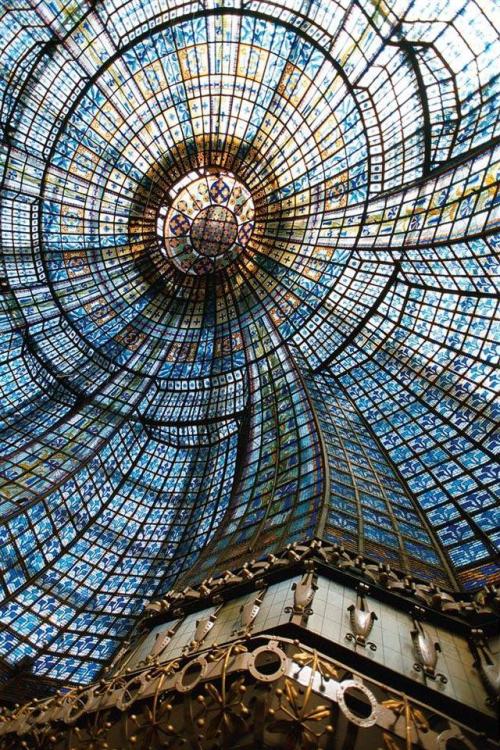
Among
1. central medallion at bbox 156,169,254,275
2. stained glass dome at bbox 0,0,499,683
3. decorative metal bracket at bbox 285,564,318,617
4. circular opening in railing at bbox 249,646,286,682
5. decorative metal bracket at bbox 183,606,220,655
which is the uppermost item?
central medallion at bbox 156,169,254,275

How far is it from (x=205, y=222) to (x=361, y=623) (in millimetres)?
31028

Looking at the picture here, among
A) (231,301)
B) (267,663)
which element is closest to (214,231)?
(231,301)

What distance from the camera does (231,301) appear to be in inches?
1405

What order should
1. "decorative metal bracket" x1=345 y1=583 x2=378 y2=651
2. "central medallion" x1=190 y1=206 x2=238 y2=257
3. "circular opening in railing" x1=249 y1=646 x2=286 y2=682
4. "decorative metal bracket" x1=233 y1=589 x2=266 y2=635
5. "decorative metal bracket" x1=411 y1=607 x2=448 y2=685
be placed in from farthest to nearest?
"central medallion" x1=190 y1=206 x2=238 y2=257 < "decorative metal bracket" x1=233 y1=589 x2=266 y2=635 < "decorative metal bracket" x1=345 y1=583 x2=378 y2=651 < "decorative metal bracket" x1=411 y1=607 x2=448 y2=685 < "circular opening in railing" x1=249 y1=646 x2=286 y2=682

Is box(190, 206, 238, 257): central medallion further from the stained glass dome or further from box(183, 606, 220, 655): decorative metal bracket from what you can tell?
box(183, 606, 220, 655): decorative metal bracket

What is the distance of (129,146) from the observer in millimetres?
30766

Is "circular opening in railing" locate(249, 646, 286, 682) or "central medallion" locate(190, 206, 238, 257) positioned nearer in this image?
"circular opening in railing" locate(249, 646, 286, 682)

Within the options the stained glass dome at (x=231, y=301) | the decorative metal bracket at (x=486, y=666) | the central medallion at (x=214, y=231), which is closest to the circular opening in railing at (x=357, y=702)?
the decorative metal bracket at (x=486, y=666)

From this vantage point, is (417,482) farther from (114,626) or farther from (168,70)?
(168,70)

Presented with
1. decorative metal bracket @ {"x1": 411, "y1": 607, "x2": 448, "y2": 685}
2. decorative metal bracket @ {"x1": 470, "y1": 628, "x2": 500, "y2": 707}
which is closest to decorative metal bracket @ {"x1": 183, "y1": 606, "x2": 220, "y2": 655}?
decorative metal bracket @ {"x1": 411, "y1": 607, "x2": 448, "y2": 685}

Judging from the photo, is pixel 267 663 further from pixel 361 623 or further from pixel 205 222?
pixel 205 222

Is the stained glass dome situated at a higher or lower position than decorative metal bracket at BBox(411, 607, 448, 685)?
higher

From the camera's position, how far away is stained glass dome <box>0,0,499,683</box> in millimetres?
19938

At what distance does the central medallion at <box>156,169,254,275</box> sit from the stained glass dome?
18cm
